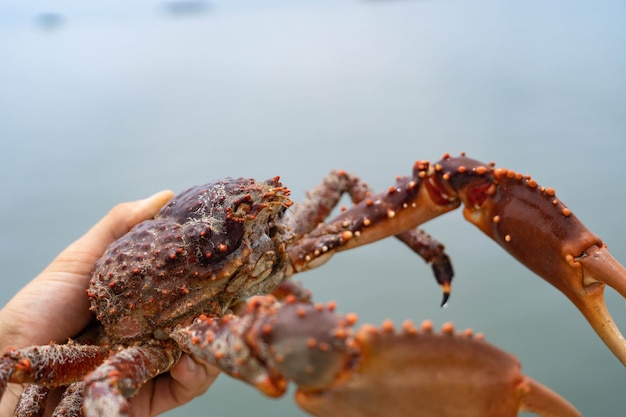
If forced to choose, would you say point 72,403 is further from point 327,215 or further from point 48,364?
point 327,215

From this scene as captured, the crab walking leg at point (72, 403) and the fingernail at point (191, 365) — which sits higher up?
the fingernail at point (191, 365)

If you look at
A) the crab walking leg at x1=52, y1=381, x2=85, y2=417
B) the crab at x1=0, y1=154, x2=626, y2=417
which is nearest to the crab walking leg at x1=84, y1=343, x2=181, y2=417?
the crab at x1=0, y1=154, x2=626, y2=417

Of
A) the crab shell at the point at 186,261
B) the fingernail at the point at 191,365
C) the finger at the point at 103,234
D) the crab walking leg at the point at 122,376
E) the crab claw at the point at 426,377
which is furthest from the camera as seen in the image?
the finger at the point at 103,234

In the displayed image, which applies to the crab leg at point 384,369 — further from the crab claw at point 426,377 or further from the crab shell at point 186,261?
the crab shell at point 186,261

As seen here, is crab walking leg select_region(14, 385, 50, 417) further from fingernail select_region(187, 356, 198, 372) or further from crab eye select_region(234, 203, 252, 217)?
crab eye select_region(234, 203, 252, 217)

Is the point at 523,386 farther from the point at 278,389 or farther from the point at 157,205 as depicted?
the point at 157,205

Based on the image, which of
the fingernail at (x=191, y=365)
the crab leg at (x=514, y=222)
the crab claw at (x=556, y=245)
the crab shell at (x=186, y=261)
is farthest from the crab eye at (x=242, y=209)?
the crab claw at (x=556, y=245)

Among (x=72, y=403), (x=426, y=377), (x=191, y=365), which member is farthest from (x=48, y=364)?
(x=426, y=377)

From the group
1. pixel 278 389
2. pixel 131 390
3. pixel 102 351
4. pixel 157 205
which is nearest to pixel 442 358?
pixel 278 389
